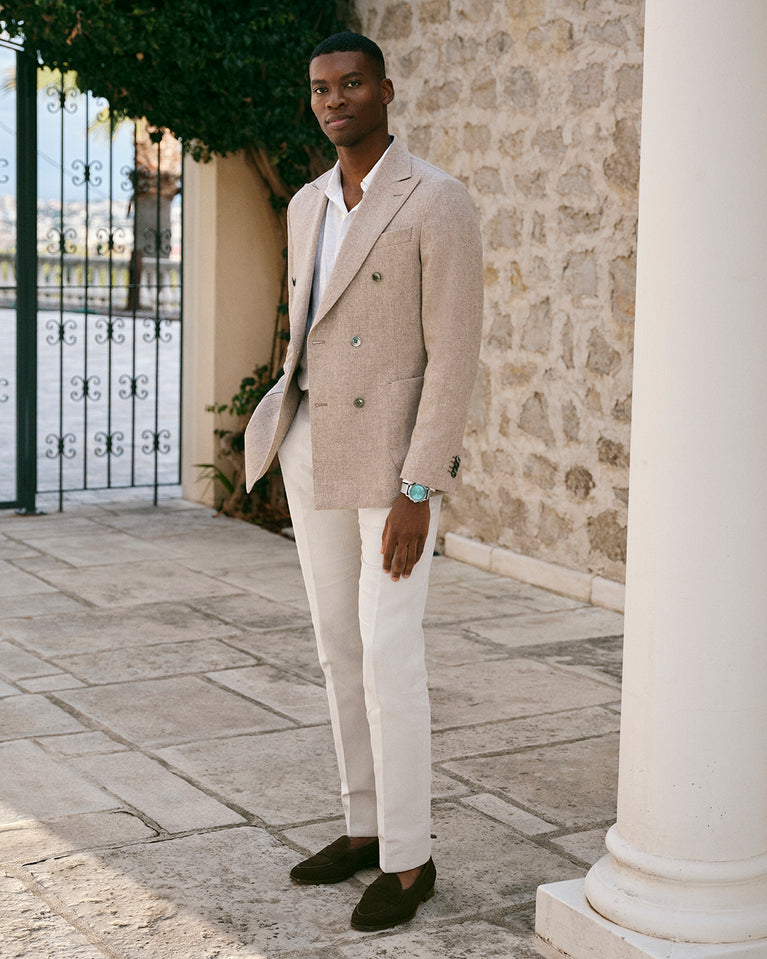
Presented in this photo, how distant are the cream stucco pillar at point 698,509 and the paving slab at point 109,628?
2.55 meters

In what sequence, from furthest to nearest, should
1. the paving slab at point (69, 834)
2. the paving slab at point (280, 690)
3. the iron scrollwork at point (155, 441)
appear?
the iron scrollwork at point (155, 441) → the paving slab at point (280, 690) → the paving slab at point (69, 834)

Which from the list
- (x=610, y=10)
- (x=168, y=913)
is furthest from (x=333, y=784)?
(x=610, y=10)

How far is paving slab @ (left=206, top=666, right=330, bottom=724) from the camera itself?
12.6ft

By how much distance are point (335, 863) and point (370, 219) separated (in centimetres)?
128

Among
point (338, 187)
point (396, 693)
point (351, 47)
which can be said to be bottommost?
point (396, 693)

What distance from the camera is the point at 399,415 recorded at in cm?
248

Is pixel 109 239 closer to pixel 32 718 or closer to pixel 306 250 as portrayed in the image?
pixel 32 718

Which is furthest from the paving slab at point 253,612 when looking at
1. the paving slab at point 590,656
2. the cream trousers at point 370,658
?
the cream trousers at point 370,658

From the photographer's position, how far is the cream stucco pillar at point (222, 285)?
275 inches

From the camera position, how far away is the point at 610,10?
5.02m

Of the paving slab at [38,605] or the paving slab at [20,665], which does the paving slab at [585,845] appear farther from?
the paving slab at [38,605]

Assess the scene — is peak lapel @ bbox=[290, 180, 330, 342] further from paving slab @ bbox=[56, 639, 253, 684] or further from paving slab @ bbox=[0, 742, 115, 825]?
paving slab @ bbox=[56, 639, 253, 684]

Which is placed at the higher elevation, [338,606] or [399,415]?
[399,415]

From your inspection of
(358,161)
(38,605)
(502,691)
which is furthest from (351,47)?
(38,605)
